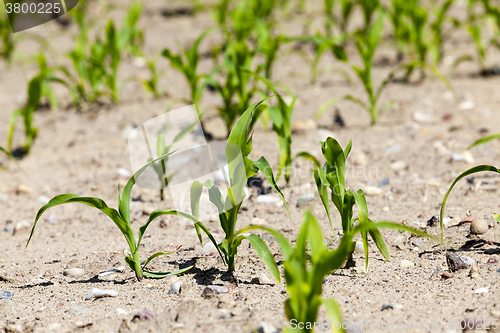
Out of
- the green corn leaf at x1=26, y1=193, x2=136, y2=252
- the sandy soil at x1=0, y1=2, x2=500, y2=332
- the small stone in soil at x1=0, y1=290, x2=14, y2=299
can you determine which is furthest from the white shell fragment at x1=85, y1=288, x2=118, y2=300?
the small stone in soil at x1=0, y1=290, x2=14, y2=299

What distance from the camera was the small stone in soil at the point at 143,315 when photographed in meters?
1.41

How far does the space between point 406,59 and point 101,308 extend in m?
3.81

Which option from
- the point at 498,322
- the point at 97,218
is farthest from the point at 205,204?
the point at 498,322

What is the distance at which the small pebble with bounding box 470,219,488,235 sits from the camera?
1784 mm

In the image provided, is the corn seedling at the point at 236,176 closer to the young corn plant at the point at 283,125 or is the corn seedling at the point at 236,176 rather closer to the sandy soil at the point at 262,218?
the sandy soil at the point at 262,218

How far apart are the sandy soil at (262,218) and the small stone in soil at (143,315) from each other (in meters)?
0.02

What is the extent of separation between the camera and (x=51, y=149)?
11.0 ft

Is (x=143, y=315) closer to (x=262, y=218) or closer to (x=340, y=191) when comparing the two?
(x=340, y=191)

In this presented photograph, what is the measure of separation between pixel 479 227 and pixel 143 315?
4.23 ft

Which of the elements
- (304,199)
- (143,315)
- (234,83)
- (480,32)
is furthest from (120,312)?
(480,32)

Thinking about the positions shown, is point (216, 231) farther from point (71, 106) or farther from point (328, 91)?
point (71, 106)

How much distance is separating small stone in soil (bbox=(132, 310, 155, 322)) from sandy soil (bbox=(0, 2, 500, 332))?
21mm

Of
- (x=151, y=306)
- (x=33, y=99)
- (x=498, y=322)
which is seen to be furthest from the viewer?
(x=33, y=99)

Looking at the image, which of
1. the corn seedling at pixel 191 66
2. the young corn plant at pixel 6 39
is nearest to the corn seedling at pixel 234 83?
the corn seedling at pixel 191 66
